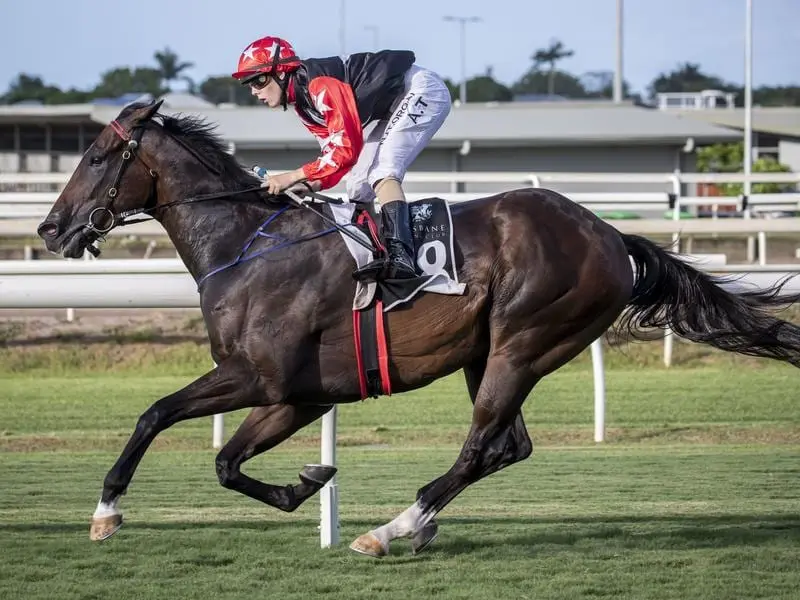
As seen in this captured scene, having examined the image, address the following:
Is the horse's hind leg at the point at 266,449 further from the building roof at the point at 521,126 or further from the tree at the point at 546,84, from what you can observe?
the tree at the point at 546,84

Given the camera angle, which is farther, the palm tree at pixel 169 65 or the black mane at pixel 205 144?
the palm tree at pixel 169 65

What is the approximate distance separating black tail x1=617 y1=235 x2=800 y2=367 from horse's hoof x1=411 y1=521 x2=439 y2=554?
4.40ft

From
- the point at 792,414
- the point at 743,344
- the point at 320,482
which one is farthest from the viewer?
the point at 792,414

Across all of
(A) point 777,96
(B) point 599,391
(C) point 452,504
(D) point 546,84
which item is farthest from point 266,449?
(A) point 777,96

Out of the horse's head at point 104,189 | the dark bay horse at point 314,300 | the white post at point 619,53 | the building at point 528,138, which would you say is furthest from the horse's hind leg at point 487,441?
the white post at point 619,53

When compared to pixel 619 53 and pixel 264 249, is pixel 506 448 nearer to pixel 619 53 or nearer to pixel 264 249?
pixel 264 249

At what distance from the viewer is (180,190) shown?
17.9ft

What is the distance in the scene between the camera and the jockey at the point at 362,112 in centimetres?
516

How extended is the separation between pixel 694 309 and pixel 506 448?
3.75 ft

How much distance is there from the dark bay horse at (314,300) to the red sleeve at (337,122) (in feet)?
1.01

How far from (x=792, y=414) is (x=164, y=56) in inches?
4259

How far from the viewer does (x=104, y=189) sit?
5367mm

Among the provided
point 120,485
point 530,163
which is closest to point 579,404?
point 120,485

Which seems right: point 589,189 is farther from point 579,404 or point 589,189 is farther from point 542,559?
point 542,559
